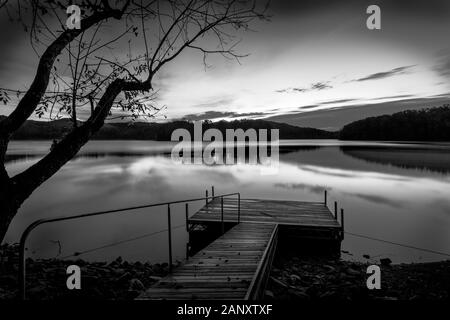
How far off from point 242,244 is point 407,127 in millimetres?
154312

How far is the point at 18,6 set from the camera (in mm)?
3838

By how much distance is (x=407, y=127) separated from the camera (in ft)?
448

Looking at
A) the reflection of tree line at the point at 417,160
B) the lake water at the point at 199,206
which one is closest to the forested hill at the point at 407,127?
the reflection of tree line at the point at 417,160

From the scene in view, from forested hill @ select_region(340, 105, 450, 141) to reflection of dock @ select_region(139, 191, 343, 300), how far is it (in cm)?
13636

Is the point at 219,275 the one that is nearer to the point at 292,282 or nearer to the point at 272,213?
the point at 292,282

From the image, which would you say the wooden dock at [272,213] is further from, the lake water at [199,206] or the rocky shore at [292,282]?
the rocky shore at [292,282]

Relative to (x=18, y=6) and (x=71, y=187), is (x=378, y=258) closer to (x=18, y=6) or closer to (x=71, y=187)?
(x=18, y=6)

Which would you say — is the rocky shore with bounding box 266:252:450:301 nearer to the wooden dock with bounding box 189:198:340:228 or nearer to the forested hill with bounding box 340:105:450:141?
the wooden dock with bounding box 189:198:340:228

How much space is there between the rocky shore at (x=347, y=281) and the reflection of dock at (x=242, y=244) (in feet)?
2.24

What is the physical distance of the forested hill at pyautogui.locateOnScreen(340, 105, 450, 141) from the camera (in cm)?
12419

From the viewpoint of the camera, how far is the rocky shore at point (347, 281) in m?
6.61

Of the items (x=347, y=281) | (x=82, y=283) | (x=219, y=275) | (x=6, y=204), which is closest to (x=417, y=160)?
(x=347, y=281)
